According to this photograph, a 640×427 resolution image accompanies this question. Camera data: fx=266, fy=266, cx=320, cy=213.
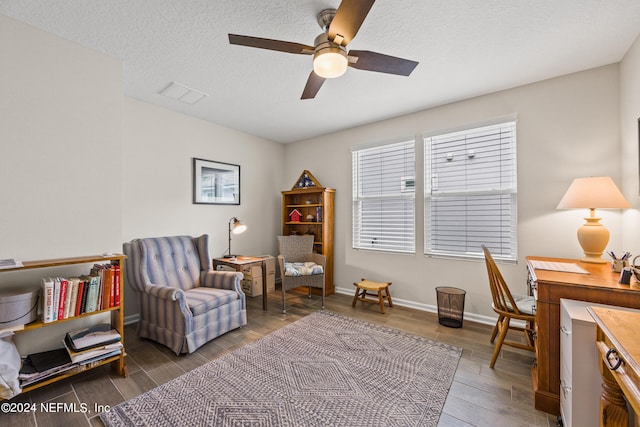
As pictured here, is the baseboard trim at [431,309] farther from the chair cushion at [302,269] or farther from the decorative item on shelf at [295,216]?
the decorative item on shelf at [295,216]

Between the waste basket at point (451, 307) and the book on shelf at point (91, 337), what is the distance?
3.08m

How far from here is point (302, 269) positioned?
3535 millimetres

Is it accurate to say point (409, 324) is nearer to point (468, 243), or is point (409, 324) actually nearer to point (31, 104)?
point (468, 243)

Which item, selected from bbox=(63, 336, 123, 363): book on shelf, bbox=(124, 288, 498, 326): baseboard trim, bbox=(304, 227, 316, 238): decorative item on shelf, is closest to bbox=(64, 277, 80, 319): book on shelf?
bbox=(63, 336, 123, 363): book on shelf

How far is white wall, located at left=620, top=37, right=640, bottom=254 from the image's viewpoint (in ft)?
6.72

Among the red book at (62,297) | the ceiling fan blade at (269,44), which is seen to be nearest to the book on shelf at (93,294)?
the red book at (62,297)

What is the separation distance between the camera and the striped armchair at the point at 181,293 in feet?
7.80

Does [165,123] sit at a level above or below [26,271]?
above

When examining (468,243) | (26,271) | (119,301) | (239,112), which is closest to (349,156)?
(239,112)

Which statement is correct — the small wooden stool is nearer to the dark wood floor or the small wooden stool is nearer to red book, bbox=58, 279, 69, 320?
the dark wood floor

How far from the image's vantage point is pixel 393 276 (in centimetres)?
372

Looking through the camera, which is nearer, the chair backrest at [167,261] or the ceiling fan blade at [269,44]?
the ceiling fan blade at [269,44]

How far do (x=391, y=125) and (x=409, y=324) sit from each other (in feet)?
8.55

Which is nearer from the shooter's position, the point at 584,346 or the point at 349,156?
the point at 584,346
